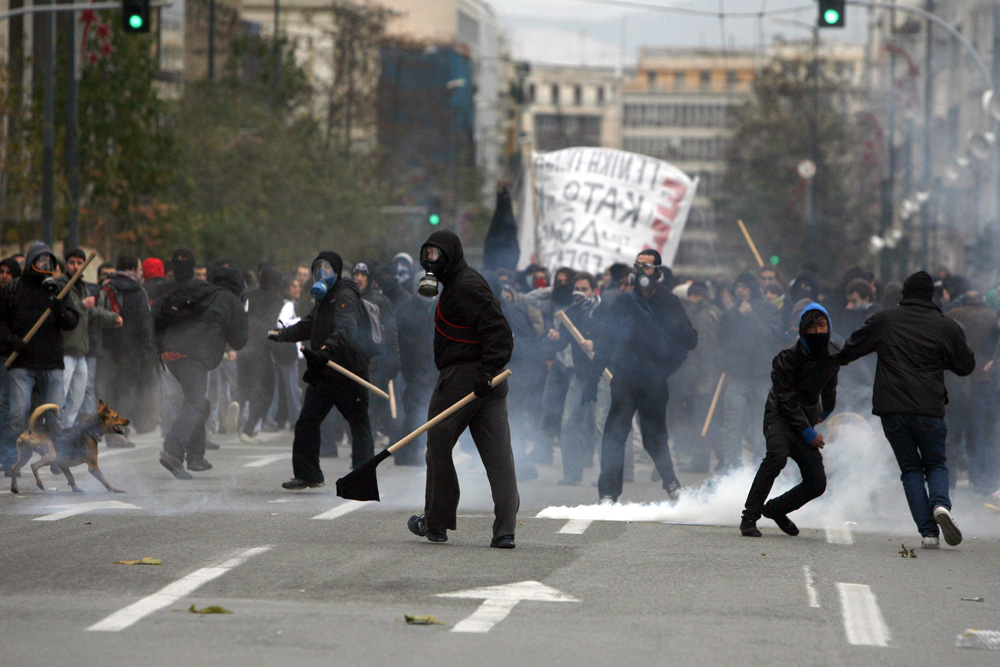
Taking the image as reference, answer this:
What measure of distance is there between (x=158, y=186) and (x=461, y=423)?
71.5 feet

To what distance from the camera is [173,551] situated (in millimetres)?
9016

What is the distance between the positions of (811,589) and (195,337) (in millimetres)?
6905

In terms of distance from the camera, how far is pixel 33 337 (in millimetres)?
13180

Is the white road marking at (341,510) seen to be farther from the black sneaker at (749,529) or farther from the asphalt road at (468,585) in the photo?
the black sneaker at (749,529)

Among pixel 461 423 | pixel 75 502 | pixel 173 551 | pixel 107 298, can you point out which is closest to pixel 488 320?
pixel 461 423

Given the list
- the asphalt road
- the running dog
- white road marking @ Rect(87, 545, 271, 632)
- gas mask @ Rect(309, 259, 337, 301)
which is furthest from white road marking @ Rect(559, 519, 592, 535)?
the running dog

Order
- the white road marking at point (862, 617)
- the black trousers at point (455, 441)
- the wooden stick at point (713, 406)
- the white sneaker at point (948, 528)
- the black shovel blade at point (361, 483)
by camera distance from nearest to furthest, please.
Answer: the white road marking at point (862, 617) → the black trousers at point (455, 441) → the black shovel blade at point (361, 483) → the white sneaker at point (948, 528) → the wooden stick at point (713, 406)

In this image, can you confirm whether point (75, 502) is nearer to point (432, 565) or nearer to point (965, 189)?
point (432, 565)

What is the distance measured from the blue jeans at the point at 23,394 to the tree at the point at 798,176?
50.0 m

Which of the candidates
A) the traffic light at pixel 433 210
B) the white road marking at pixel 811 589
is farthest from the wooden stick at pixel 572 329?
the traffic light at pixel 433 210

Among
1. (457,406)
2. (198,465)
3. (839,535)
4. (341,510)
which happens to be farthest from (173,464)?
(839,535)

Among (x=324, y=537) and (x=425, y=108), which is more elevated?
(x=425, y=108)

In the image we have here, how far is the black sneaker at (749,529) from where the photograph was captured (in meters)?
10.6

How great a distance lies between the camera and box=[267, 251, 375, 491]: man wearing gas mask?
12391 mm
